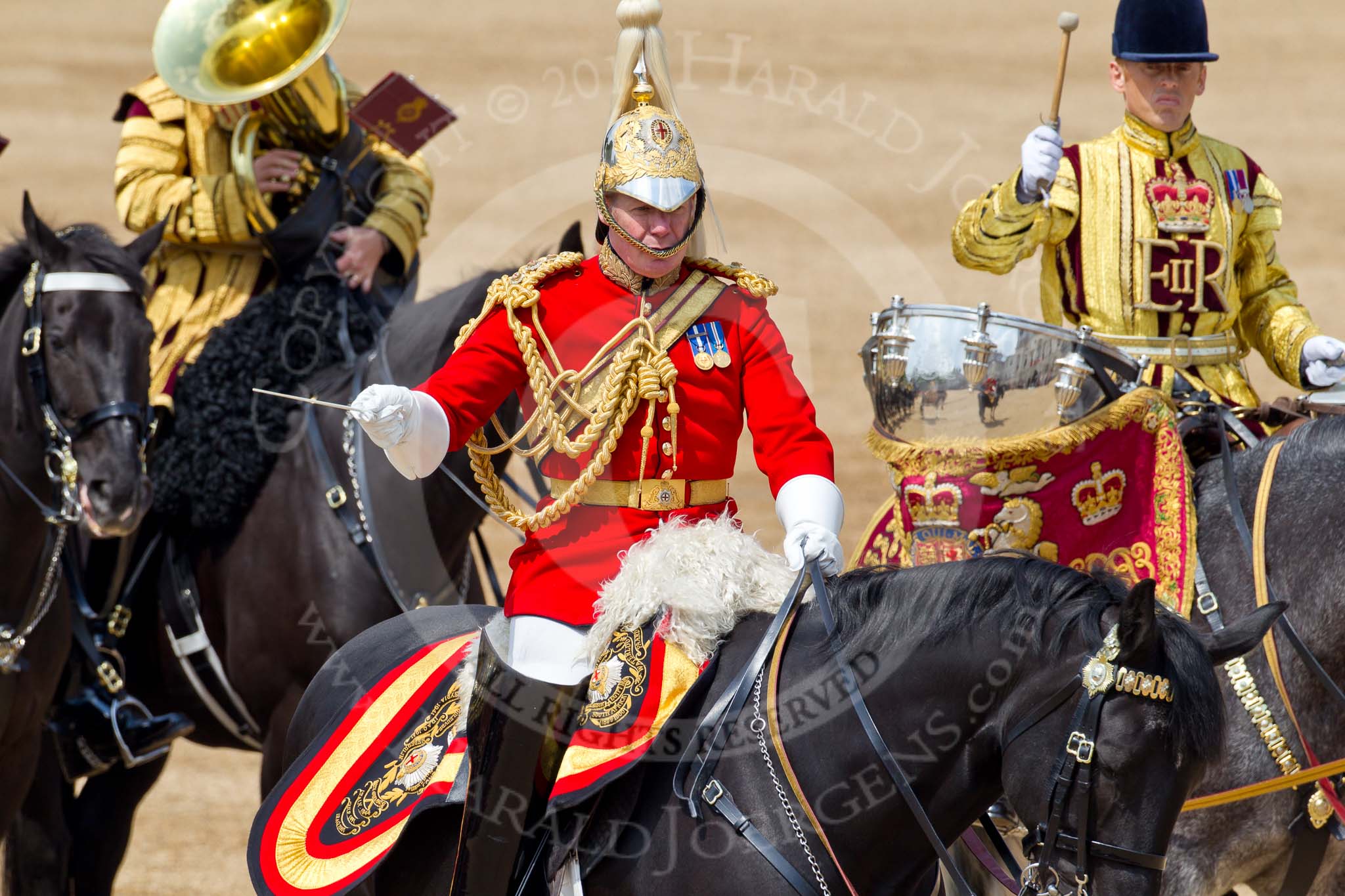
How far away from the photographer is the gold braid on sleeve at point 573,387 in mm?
2830

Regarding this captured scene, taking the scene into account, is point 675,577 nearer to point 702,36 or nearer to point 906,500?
point 906,500

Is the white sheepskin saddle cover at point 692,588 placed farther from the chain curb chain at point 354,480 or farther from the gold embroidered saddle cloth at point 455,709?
the chain curb chain at point 354,480

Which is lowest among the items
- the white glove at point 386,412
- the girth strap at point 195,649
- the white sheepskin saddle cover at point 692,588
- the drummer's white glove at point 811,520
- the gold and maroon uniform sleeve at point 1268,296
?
the girth strap at point 195,649

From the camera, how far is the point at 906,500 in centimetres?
405

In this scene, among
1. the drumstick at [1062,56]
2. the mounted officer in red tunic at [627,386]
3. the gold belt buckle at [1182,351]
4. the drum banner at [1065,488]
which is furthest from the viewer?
the gold belt buckle at [1182,351]

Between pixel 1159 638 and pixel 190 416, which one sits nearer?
pixel 1159 638

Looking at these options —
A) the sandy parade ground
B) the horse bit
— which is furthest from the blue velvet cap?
the sandy parade ground

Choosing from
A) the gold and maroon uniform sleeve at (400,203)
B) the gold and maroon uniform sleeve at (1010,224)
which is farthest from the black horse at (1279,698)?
the gold and maroon uniform sleeve at (400,203)

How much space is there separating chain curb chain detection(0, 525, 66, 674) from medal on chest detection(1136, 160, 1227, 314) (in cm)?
284

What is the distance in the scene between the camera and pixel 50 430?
4344 millimetres

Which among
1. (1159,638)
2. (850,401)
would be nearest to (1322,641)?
(1159,638)

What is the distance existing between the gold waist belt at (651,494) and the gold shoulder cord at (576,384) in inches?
0.8

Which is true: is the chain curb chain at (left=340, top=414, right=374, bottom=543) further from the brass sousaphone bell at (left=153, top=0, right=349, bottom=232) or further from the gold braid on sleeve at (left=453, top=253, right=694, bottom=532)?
the gold braid on sleeve at (left=453, top=253, right=694, bottom=532)

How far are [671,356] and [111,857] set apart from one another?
3071 mm
